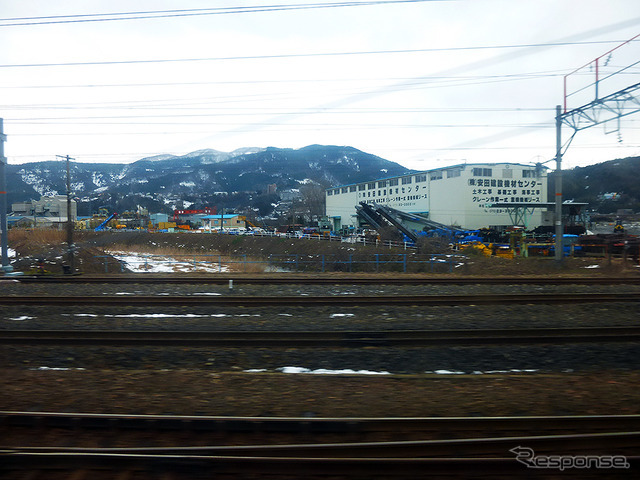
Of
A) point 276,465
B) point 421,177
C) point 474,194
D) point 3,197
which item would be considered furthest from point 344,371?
point 421,177

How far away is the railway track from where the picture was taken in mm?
3172

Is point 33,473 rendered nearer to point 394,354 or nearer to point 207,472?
point 207,472

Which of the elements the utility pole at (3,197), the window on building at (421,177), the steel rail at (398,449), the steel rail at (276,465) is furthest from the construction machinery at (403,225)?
the steel rail at (276,465)

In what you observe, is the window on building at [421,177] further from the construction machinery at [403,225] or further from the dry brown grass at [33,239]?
the dry brown grass at [33,239]

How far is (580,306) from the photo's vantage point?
10.3 meters

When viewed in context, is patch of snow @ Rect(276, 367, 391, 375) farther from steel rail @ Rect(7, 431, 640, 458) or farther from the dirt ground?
steel rail @ Rect(7, 431, 640, 458)

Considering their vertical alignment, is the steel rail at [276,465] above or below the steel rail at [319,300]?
above

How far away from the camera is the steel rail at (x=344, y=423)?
3.84 metres

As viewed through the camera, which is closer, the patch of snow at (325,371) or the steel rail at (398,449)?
the steel rail at (398,449)

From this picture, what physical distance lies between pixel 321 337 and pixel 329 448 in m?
3.98

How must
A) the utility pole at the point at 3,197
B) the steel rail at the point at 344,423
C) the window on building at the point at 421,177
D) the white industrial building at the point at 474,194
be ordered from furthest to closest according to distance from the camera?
the window on building at the point at 421,177 < the white industrial building at the point at 474,194 < the utility pole at the point at 3,197 < the steel rail at the point at 344,423

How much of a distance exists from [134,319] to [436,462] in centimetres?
786

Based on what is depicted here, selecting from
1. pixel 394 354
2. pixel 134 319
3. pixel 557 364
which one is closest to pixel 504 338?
pixel 557 364

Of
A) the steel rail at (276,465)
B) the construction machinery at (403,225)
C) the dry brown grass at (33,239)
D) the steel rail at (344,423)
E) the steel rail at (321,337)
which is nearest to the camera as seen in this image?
the steel rail at (276,465)
